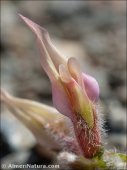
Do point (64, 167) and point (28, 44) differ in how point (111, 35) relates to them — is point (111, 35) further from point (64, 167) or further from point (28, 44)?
point (64, 167)

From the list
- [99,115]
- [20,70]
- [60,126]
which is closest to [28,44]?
[20,70]

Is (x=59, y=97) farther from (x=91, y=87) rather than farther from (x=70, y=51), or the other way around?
(x=70, y=51)

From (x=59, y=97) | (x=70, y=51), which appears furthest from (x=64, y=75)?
(x=70, y=51)

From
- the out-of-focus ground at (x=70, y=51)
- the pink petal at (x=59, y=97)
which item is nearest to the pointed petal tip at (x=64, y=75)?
the pink petal at (x=59, y=97)

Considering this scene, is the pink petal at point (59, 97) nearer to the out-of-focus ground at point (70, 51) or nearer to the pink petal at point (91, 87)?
the pink petal at point (91, 87)

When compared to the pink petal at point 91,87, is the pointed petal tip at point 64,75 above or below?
above

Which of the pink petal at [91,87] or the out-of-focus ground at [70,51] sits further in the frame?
the out-of-focus ground at [70,51]
